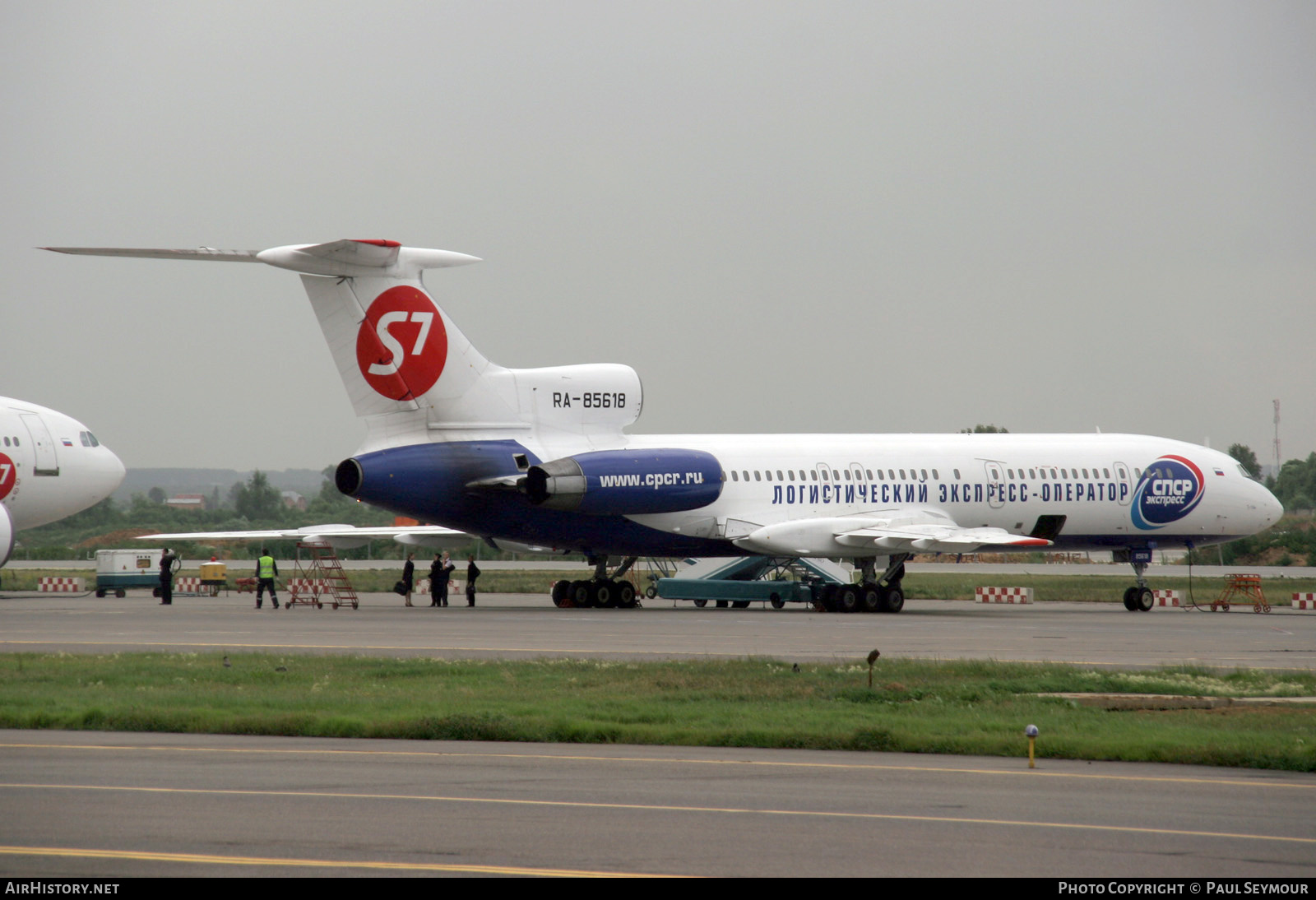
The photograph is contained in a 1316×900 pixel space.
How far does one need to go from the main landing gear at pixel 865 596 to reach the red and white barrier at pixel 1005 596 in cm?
751

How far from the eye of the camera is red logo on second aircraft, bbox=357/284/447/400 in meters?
32.4

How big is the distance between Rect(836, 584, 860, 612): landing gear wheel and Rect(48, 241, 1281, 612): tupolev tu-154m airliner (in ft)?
0.20

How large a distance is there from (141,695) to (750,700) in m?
6.71

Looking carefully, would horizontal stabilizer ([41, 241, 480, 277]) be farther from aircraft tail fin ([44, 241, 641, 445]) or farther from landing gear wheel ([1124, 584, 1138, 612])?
landing gear wheel ([1124, 584, 1138, 612])

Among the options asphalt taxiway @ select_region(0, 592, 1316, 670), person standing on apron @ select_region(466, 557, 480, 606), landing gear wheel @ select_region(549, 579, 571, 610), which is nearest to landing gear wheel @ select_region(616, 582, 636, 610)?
asphalt taxiway @ select_region(0, 592, 1316, 670)

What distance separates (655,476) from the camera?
35.7m

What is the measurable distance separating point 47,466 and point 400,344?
14.2m

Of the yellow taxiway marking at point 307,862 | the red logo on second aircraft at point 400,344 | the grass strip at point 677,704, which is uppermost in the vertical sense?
the red logo on second aircraft at point 400,344

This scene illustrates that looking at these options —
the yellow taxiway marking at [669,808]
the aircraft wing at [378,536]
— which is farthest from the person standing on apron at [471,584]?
the yellow taxiway marking at [669,808]

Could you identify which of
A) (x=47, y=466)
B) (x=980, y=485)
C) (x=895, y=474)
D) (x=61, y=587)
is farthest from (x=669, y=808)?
(x=61, y=587)

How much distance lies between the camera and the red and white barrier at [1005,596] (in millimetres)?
43406

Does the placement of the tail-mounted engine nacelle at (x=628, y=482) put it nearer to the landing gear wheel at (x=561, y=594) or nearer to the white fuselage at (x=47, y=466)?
the landing gear wheel at (x=561, y=594)

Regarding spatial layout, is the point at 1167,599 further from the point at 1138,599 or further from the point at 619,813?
the point at 619,813

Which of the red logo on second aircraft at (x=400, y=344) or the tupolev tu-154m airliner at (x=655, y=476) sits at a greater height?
the red logo on second aircraft at (x=400, y=344)
